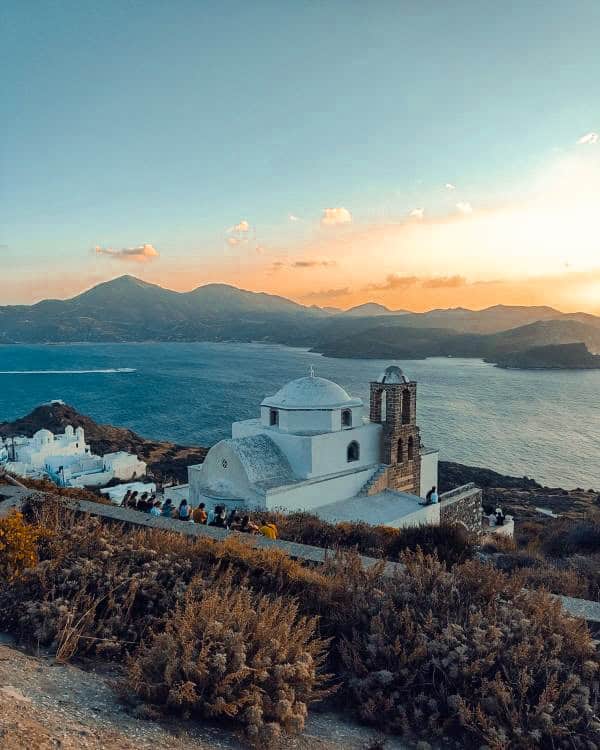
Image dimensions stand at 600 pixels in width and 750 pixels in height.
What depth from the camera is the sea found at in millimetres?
45531

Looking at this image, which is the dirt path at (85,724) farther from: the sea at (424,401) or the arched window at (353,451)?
the sea at (424,401)

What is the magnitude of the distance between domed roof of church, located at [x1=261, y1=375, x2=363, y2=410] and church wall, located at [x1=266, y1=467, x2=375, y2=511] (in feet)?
6.32

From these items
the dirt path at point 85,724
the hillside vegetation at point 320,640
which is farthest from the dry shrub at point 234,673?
the dirt path at point 85,724

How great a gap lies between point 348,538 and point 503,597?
12.9 feet

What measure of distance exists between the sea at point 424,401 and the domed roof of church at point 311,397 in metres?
4.81

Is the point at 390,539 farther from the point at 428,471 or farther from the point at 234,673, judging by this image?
the point at 428,471

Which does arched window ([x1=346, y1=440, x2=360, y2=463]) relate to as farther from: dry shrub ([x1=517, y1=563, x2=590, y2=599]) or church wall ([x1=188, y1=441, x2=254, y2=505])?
dry shrub ([x1=517, y1=563, x2=590, y2=599])

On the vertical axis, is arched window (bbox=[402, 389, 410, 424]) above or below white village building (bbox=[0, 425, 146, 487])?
above

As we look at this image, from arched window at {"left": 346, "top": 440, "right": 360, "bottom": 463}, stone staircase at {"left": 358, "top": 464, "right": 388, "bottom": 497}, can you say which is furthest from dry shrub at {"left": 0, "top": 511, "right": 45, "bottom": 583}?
stone staircase at {"left": 358, "top": 464, "right": 388, "bottom": 497}

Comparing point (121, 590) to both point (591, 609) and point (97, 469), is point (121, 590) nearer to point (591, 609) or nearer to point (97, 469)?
point (591, 609)

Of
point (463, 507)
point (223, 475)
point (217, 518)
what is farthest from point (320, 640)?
point (463, 507)

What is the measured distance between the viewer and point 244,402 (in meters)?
65.1

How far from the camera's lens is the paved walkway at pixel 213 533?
166 inches

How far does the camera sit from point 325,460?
1392 cm
